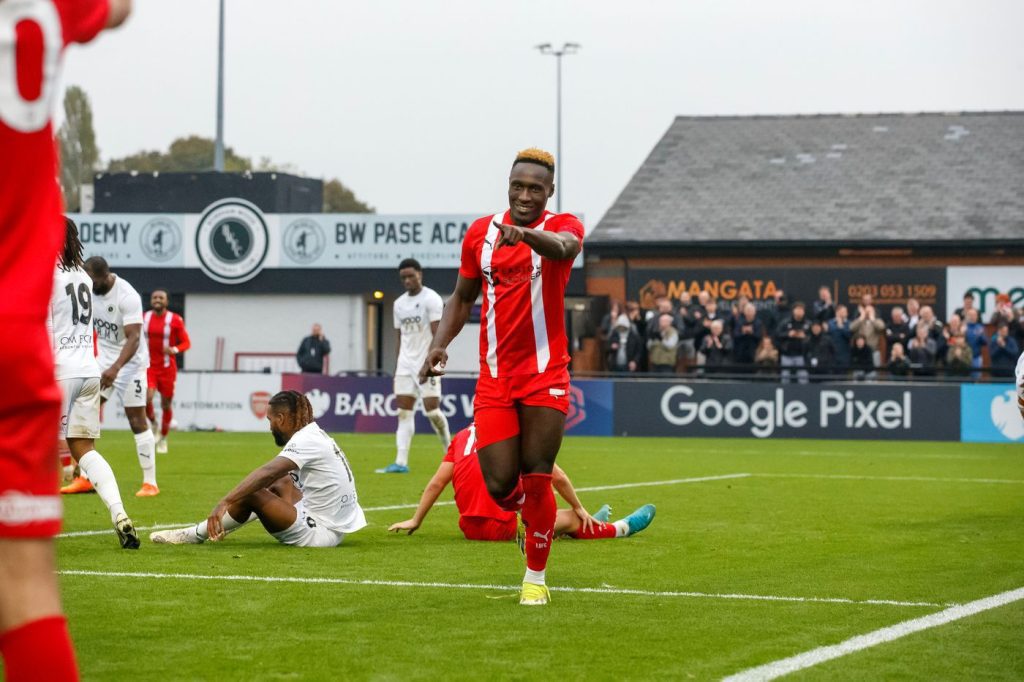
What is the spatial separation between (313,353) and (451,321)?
27144mm

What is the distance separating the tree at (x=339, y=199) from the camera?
107m

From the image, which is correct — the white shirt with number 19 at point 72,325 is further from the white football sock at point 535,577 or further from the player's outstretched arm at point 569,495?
the white football sock at point 535,577

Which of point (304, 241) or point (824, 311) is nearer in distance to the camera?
point (824, 311)

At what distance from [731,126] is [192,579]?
1683 inches

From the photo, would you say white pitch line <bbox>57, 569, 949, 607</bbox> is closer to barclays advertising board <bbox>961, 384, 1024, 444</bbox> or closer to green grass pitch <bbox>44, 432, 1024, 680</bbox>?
green grass pitch <bbox>44, 432, 1024, 680</bbox>

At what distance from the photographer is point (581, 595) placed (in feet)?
28.2

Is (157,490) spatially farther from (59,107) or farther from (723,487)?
(59,107)

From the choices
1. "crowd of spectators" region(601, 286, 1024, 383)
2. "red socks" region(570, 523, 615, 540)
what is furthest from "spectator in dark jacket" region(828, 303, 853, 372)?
"red socks" region(570, 523, 615, 540)

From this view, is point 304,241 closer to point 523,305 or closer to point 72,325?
point 72,325

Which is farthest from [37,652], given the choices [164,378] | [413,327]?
[164,378]

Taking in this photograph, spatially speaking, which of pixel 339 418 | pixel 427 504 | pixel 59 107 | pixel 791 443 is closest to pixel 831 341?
pixel 791 443

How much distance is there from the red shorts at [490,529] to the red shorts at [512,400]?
10.8 ft

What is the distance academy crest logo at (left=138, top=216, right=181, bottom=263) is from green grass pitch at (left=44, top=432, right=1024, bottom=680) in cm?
2809

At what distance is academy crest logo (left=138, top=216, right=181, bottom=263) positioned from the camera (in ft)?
144
